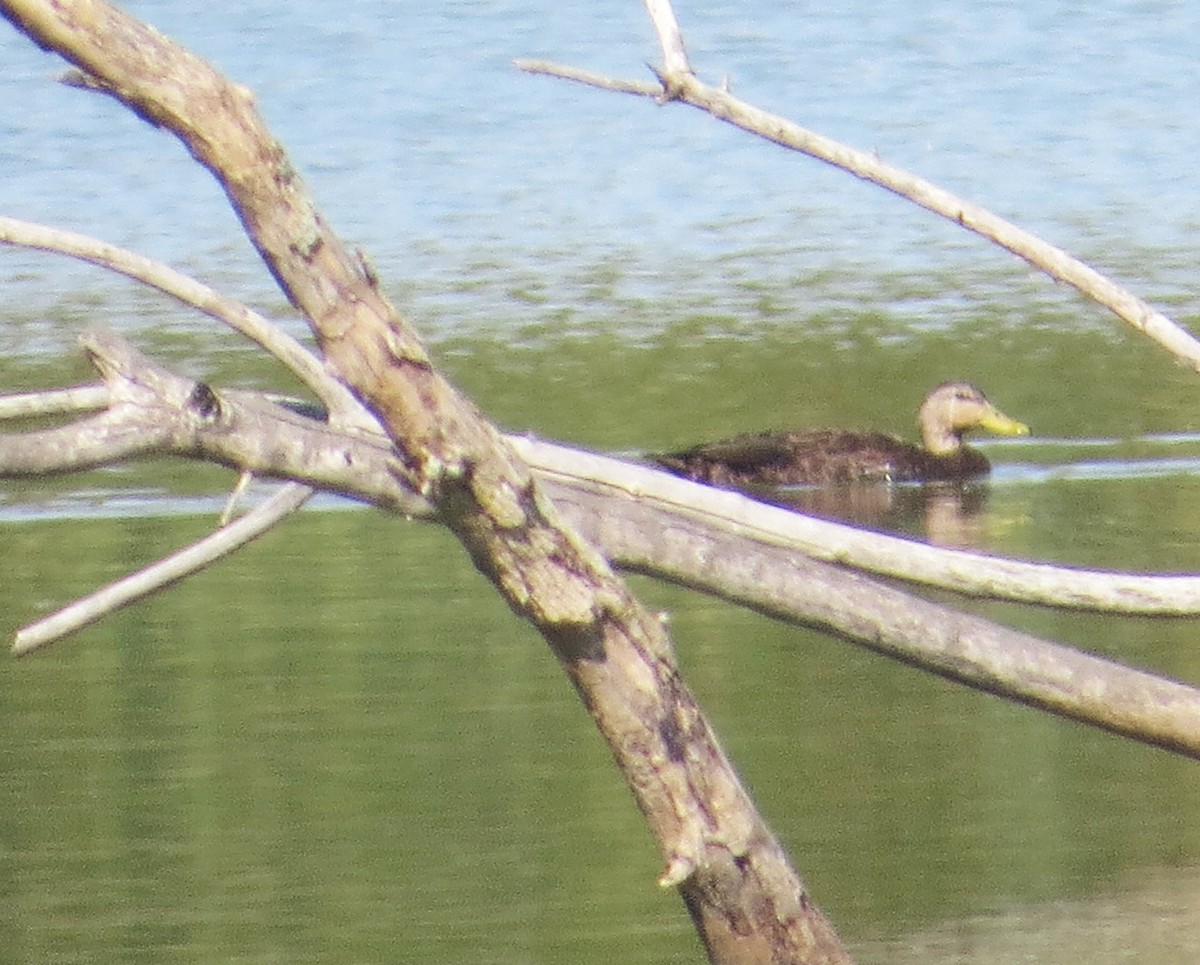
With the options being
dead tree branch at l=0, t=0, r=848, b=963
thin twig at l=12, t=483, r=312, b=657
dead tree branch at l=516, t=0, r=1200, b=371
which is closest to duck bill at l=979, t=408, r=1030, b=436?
dead tree branch at l=516, t=0, r=1200, b=371

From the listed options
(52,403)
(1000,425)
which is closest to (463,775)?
(52,403)

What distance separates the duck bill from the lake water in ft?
0.55

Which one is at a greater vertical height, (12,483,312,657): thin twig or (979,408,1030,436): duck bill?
(979,408,1030,436): duck bill

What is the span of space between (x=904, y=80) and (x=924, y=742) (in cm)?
1109

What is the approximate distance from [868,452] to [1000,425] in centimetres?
55

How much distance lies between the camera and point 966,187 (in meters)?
15.0

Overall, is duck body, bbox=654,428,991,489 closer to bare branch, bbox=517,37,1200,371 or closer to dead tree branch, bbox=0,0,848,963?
bare branch, bbox=517,37,1200,371

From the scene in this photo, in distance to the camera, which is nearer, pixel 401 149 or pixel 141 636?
pixel 141 636

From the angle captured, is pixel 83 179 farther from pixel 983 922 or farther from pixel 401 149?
pixel 983 922

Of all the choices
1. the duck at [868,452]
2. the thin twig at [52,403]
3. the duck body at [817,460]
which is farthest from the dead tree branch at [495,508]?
the duck at [868,452]

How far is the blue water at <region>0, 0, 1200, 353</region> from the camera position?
13.3m

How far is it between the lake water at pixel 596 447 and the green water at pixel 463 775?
17mm

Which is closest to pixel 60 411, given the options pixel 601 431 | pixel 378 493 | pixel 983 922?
pixel 378 493

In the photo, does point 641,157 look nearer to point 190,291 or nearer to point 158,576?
point 190,291
